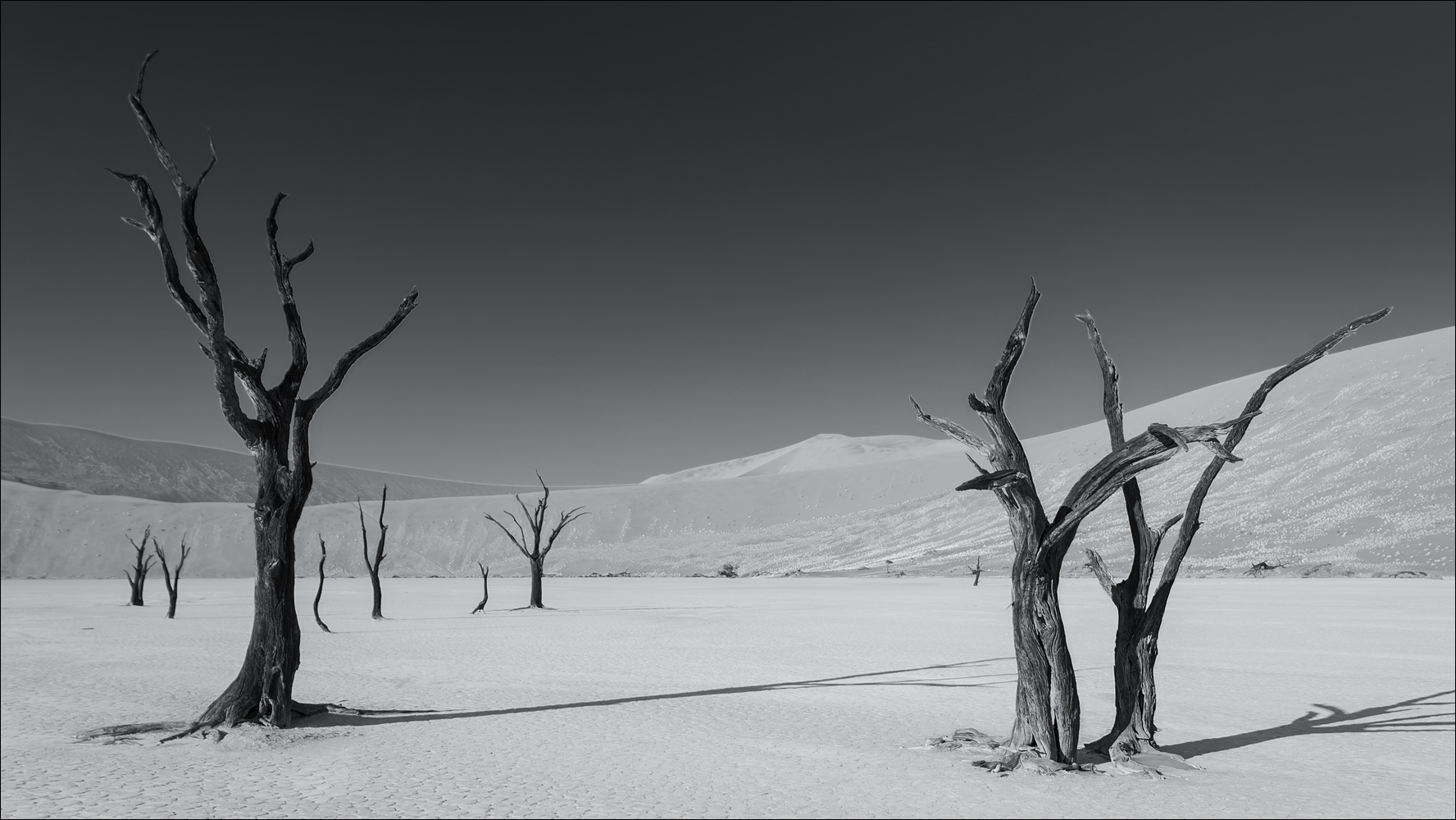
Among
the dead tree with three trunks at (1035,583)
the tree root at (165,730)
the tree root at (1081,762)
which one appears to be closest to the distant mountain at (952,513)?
the tree root at (1081,762)

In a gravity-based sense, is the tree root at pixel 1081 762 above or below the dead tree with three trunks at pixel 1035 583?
below

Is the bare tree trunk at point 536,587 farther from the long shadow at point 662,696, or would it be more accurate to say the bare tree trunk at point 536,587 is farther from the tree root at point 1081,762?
the tree root at point 1081,762

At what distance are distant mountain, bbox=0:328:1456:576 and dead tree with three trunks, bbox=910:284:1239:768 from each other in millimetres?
46099

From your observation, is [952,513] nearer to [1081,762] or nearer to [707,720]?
[707,720]

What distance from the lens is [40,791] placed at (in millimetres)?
7566

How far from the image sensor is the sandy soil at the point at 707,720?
733 cm

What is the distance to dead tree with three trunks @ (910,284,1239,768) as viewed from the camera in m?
8.05

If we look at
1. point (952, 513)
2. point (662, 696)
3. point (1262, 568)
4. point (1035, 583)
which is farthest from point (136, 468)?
point (1035, 583)

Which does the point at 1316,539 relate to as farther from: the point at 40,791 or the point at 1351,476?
the point at 40,791

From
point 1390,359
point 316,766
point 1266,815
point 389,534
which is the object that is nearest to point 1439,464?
point 1390,359

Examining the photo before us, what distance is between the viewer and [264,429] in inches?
401

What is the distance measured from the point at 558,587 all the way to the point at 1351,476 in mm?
45385

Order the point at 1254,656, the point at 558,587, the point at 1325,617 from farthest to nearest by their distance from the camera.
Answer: the point at 558,587
the point at 1325,617
the point at 1254,656

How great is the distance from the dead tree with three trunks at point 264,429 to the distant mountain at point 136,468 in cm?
11323
